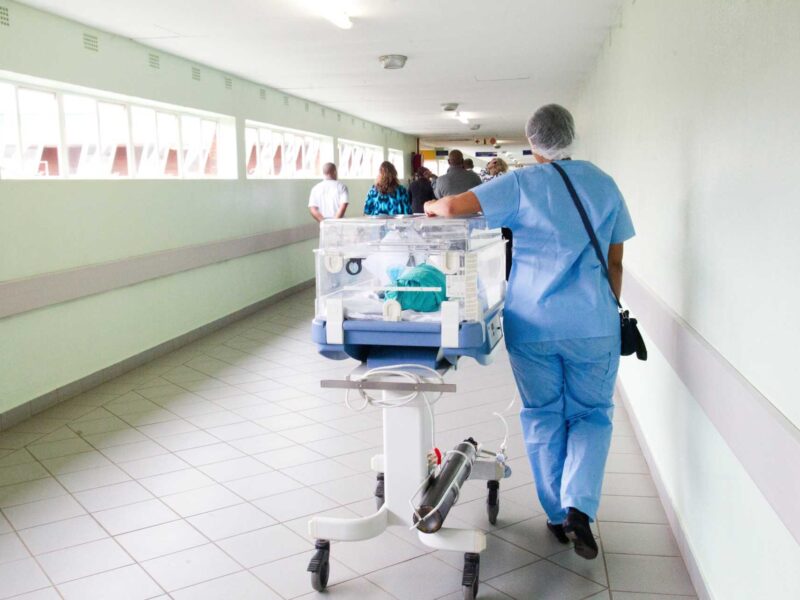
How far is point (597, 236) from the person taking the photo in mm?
2807

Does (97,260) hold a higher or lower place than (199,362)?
higher

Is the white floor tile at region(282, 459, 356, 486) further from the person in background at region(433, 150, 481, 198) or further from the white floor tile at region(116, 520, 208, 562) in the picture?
the person in background at region(433, 150, 481, 198)

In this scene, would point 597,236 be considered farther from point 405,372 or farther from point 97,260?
point 97,260

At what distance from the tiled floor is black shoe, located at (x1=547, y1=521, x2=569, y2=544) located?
0.24ft

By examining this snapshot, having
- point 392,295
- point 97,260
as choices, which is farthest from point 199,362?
point 392,295

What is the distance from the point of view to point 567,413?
9.77ft

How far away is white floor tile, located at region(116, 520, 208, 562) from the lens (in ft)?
9.92

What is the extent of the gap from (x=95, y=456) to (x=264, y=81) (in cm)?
574

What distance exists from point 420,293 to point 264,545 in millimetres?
1269

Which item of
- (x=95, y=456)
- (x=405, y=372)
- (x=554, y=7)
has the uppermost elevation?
(x=554, y=7)

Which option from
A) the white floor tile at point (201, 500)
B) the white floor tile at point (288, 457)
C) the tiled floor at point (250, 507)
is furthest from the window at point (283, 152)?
the white floor tile at point (201, 500)

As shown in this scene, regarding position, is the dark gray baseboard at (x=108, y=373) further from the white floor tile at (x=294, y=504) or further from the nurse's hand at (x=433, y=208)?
the nurse's hand at (x=433, y=208)

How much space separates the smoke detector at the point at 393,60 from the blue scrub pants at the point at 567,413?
4.79 meters

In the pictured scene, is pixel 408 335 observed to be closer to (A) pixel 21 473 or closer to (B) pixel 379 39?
(A) pixel 21 473
